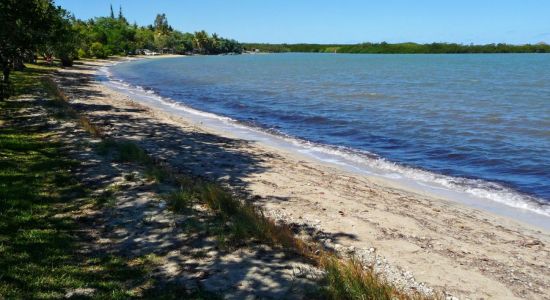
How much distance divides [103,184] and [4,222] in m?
2.49

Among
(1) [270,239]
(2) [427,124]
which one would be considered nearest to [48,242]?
(1) [270,239]

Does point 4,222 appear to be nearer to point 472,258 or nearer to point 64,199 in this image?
point 64,199

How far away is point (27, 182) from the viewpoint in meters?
9.15

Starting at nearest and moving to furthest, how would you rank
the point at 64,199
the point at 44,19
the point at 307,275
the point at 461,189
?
the point at 307,275, the point at 64,199, the point at 461,189, the point at 44,19

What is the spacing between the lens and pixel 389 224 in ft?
30.8

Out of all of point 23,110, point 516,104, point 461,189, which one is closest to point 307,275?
point 461,189

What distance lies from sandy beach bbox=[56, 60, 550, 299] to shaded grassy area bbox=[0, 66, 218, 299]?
3.47 metres

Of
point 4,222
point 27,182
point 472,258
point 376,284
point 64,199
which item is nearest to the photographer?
point 376,284

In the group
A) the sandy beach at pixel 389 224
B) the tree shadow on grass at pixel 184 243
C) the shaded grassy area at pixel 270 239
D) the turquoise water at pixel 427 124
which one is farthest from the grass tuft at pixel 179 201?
the turquoise water at pixel 427 124

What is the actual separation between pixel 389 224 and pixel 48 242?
20.7ft

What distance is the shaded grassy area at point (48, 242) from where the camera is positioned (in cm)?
549

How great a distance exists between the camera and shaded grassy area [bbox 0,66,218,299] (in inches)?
216

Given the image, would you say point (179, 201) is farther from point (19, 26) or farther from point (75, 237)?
point (19, 26)

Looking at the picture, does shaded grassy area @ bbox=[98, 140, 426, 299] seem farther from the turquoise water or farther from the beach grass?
the turquoise water
